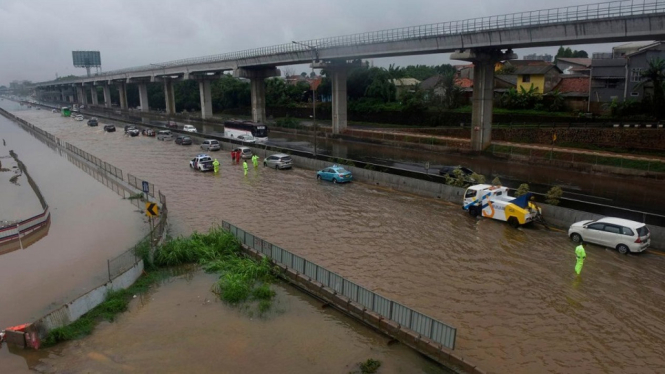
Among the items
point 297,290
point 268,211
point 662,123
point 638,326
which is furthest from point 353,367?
point 662,123

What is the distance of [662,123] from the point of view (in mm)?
39000

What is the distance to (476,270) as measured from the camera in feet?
54.9

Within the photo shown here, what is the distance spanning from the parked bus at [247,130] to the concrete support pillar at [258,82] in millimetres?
16894

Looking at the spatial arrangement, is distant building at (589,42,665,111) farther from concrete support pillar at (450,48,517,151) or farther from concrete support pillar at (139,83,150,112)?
concrete support pillar at (139,83,150,112)

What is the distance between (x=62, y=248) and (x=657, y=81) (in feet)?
160

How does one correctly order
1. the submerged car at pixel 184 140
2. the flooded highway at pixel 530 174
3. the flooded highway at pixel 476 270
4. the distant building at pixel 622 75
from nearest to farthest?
the flooded highway at pixel 476 270
the flooded highway at pixel 530 174
the distant building at pixel 622 75
the submerged car at pixel 184 140

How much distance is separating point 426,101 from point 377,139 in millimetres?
14904

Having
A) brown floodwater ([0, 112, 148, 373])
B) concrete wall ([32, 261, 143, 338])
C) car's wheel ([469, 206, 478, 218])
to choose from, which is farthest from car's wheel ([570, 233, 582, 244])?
brown floodwater ([0, 112, 148, 373])

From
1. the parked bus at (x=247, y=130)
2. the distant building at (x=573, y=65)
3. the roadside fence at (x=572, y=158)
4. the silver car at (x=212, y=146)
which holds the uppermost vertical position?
the distant building at (x=573, y=65)

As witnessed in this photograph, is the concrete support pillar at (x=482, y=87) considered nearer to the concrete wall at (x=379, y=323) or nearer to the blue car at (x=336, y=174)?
the blue car at (x=336, y=174)

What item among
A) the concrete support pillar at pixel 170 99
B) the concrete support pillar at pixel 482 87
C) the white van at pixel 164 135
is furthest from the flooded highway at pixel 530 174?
the concrete support pillar at pixel 170 99

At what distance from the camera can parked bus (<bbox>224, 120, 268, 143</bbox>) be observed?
5281 centimetres

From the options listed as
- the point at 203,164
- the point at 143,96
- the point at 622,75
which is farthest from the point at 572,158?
the point at 143,96

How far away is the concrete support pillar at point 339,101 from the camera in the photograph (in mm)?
58688
